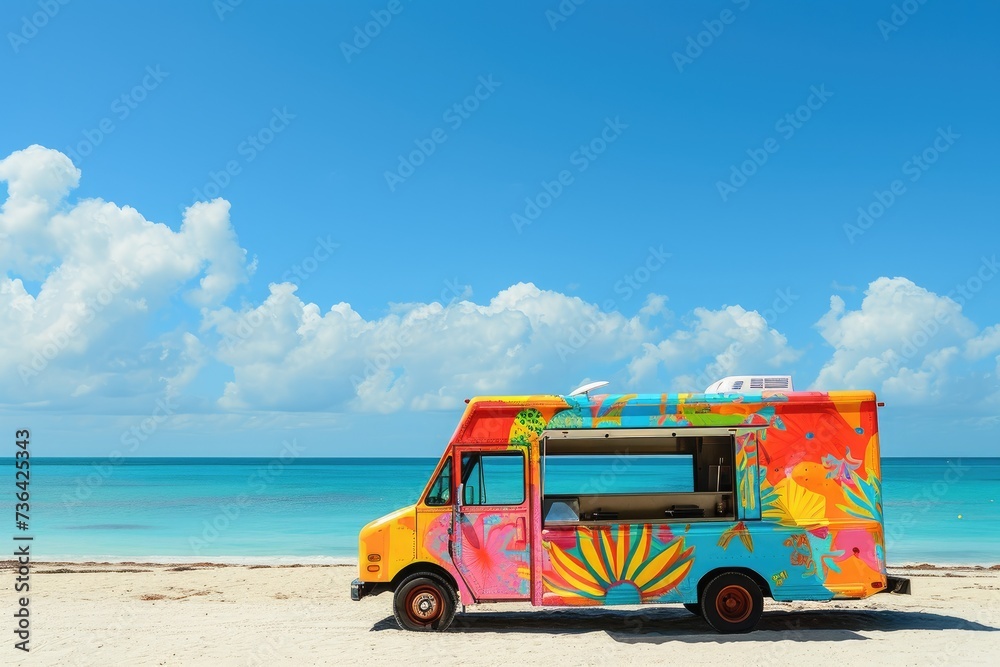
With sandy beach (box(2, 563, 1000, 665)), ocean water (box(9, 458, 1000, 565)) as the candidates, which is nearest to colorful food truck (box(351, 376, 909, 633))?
sandy beach (box(2, 563, 1000, 665))

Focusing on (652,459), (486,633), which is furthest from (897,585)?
(486,633)

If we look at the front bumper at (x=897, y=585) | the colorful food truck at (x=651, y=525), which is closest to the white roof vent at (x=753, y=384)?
the colorful food truck at (x=651, y=525)

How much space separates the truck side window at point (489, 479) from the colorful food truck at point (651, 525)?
0.01 m

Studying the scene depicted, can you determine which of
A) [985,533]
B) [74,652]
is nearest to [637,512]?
[74,652]

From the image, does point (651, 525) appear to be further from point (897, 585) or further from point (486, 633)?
point (897, 585)

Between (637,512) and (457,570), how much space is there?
2.59 m

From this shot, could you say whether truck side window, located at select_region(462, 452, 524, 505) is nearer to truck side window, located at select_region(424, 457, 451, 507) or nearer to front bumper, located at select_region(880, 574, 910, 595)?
truck side window, located at select_region(424, 457, 451, 507)

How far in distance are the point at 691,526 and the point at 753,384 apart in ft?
5.74

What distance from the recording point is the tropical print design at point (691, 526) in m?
9.44

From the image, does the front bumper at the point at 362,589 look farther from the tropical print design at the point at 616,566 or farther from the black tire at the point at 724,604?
the black tire at the point at 724,604

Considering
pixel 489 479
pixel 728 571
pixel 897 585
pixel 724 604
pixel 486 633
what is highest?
pixel 489 479

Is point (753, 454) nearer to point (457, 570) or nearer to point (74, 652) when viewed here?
point (457, 570)

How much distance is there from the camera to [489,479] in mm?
9711

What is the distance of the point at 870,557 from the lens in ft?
30.9
